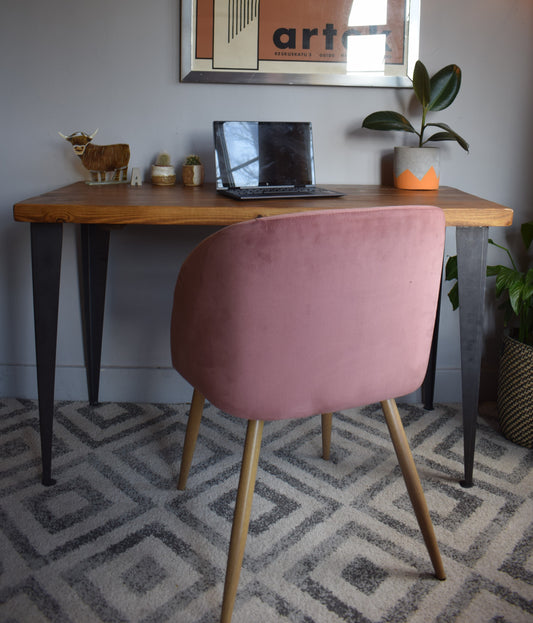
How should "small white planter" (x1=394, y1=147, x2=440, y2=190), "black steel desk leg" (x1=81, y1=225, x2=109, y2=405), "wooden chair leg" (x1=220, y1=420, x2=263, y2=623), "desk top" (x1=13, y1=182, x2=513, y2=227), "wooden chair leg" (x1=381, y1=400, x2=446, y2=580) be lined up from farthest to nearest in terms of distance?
"black steel desk leg" (x1=81, y1=225, x2=109, y2=405), "small white planter" (x1=394, y1=147, x2=440, y2=190), "desk top" (x1=13, y1=182, x2=513, y2=227), "wooden chair leg" (x1=381, y1=400, x2=446, y2=580), "wooden chair leg" (x1=220, y1=420, x2=263, y2=623)

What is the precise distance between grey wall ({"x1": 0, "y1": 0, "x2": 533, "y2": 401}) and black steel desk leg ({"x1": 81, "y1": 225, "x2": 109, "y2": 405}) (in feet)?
0.18

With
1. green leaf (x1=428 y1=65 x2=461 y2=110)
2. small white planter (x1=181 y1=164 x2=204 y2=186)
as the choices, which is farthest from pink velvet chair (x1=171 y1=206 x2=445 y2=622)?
green leaf (x1=428 y1=65 x2=461 y2=110)

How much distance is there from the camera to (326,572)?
4.27ft

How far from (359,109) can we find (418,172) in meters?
0.32

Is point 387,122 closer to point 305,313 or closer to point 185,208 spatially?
point 185,208

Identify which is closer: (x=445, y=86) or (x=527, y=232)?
(x=445, y=86)

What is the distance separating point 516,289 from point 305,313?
3.24 feet

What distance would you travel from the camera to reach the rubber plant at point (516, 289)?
1.75 meters

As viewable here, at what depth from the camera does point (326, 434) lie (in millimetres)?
1726

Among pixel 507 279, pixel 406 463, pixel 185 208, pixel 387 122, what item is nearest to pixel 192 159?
pixel 185 208

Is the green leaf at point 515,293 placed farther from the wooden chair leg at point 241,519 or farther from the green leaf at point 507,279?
the wooden chair leg at point 241,519

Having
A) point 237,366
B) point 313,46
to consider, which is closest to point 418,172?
point 313,46

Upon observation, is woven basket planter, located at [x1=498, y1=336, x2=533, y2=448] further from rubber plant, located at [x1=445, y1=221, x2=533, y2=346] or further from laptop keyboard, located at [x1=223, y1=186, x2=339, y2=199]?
laptop keyboard, located at [x1=223, y1=186, x2=339, y2=199]

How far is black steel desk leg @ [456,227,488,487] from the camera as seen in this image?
1.51 metres
